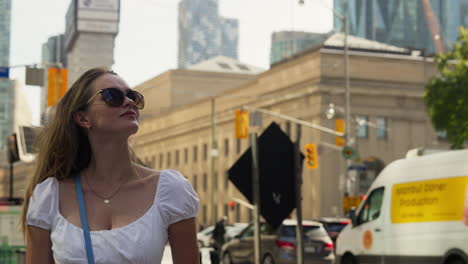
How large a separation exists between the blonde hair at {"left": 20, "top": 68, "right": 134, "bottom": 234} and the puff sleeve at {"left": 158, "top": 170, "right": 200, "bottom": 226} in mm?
330

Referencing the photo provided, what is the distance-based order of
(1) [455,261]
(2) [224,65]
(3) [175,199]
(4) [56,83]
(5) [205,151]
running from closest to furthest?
(3) [175,199]
(1) [455,261]
(4) [56,83]
(5) [205,151]
(2) [224,65]

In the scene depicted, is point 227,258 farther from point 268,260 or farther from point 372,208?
point 372,208

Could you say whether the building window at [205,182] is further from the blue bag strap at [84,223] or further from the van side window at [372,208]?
the blue bag strap at [84,223]

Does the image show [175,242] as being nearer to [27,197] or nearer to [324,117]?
[27,197]

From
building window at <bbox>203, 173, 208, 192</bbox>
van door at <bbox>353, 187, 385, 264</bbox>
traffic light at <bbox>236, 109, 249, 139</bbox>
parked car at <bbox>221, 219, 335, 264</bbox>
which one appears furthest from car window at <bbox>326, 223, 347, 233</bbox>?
building window at <bbox>203, 173, 208, 192</bbox>

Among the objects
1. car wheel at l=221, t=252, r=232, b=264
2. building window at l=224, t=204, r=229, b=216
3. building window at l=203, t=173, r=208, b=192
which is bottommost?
building window at l=224, t=204, r=229, b=216

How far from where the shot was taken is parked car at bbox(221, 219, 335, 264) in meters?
23.6

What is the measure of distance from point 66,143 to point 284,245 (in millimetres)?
20283

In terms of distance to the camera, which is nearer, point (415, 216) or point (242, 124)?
point (415, 216)

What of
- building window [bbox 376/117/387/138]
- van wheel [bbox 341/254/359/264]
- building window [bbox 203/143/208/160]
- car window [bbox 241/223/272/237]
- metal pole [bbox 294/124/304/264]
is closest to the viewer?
metal pole [bbox 294/124/304/264]

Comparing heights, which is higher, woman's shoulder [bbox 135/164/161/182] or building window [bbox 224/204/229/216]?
woman's shoulder [bbox 135/164/161/182]

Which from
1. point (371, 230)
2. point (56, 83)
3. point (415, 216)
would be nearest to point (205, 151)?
point (56, 83)

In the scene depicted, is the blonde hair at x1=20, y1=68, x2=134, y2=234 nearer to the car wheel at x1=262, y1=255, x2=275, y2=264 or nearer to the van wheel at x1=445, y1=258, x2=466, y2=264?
the van wheel at x1=445, y1=258, x2=466, y2=264

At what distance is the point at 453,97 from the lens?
163 ft
